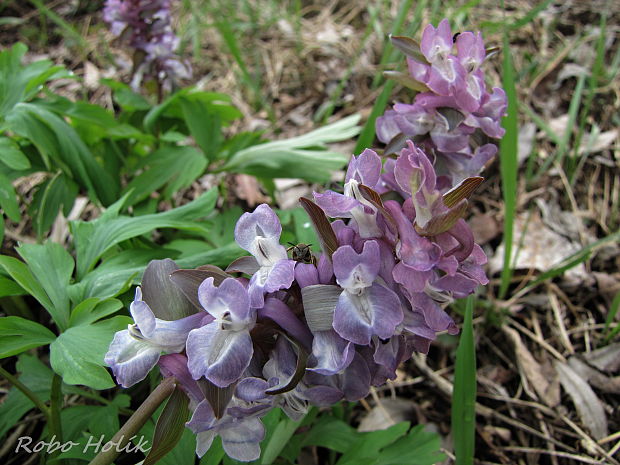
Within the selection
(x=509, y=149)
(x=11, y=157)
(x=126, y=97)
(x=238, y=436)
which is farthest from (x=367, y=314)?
(x=126, y=97)

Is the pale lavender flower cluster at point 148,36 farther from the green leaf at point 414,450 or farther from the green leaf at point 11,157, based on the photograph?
the green leaf at point 414,450

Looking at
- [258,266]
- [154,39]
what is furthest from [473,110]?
[154,39]

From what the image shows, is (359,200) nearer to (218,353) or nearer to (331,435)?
(218,353)

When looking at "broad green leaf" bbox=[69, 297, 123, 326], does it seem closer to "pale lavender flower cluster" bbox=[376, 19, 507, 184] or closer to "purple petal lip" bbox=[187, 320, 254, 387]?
"purple petal lip" bbox=[187, 320, 254, 387]

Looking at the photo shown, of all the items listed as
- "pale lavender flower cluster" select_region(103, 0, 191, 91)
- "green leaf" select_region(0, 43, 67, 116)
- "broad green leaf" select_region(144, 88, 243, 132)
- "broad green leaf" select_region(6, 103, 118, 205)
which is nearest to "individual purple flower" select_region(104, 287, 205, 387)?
"broad green leaf" select_region(6, 103, 118, 205)

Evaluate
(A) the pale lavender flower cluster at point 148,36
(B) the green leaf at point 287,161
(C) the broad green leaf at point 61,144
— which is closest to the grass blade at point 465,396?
(B) the green leaf at point 287,161
